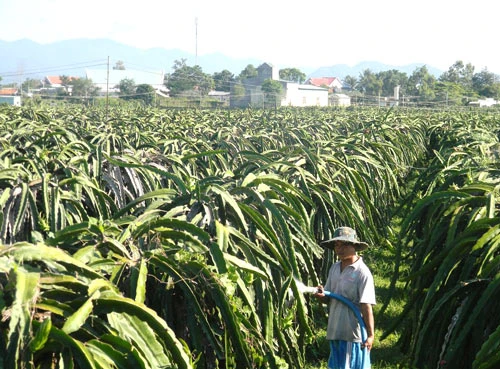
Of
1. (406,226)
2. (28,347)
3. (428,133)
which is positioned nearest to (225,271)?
(28,347)

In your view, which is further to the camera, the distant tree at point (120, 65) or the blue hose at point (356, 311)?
the distant tree at point (120, 65)

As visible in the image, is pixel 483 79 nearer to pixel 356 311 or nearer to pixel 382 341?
pixel 382 341

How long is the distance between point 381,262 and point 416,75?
9176 cm

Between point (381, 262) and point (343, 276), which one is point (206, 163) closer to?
point (381, 262)

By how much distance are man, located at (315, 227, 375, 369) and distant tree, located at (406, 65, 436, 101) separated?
225 ft

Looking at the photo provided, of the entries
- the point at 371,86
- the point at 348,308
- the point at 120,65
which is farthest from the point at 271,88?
the point at 348,308

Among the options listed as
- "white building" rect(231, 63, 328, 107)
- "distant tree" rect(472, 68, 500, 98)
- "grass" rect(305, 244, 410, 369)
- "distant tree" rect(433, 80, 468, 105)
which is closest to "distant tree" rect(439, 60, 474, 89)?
"distant tree" rect(472, 68, 500, 98)

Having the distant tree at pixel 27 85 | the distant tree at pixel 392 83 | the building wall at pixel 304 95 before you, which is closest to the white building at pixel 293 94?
the building wall at pixel 304 95

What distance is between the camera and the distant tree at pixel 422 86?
74.6 metres

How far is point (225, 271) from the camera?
2.96 metres

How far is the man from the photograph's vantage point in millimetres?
4148

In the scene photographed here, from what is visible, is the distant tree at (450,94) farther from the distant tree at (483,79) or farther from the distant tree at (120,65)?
the distant tree at (120,65)

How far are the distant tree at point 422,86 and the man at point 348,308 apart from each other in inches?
2700

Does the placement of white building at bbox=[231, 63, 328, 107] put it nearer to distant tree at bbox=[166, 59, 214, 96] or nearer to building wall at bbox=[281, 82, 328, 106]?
building wall at bbox=[281, 82, 328, 106]
